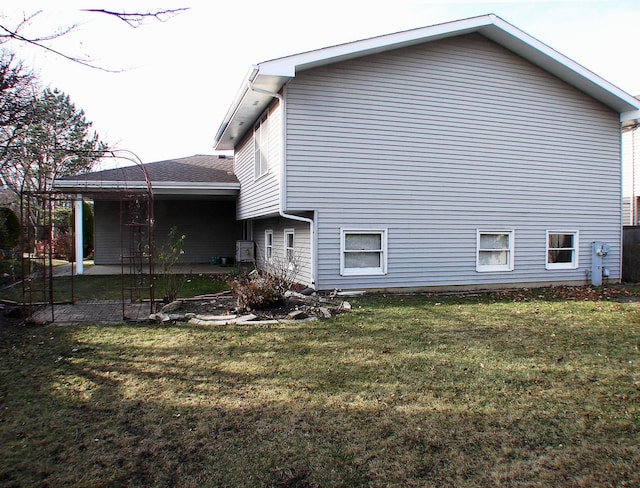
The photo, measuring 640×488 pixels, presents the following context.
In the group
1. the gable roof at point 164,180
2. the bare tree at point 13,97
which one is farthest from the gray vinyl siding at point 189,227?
the bare tree at point 13,97

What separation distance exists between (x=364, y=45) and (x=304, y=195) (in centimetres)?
338

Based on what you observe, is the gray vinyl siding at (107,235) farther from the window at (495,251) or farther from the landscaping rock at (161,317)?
the window at (495,251)

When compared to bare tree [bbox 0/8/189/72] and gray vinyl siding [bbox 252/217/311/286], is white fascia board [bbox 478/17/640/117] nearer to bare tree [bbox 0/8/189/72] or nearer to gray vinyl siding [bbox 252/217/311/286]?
gray vinyl siding [bbox 252/217/311/286]

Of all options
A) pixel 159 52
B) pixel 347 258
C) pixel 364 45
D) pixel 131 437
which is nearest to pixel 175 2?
pixel 159 52

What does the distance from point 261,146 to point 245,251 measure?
16.1 feet

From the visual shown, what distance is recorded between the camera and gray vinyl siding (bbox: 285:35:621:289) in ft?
31.9

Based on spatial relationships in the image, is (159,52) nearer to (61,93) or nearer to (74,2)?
(74,2)

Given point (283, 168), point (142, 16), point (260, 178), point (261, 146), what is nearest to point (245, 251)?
point (260, 178)

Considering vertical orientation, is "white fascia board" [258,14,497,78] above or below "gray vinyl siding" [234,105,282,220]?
above

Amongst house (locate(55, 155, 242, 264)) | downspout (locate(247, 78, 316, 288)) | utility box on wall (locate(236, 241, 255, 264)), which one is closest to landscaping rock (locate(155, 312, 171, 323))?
downspout (locate(247, 78, 316, 288))

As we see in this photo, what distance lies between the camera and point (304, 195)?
953cm

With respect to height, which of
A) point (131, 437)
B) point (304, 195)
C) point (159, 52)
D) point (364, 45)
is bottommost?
point (131, 437)

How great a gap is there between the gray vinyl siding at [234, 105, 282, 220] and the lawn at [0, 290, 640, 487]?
4.37 m

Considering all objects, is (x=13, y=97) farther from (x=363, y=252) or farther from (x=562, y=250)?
(x=562, y=250)
